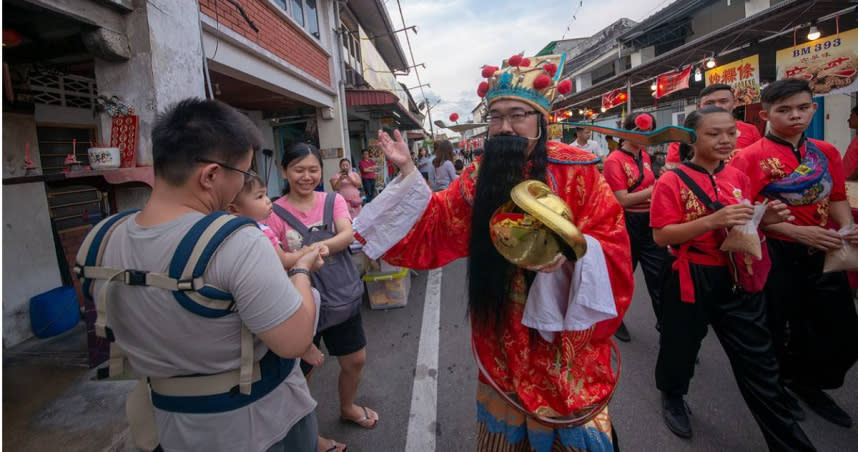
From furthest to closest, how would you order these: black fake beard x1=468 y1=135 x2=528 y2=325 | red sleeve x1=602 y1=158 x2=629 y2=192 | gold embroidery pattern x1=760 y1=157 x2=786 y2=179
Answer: red sleeve x1=602 y1=158 x2=629 y2=192, gold embroidery pattern x1=760 y1=157 x2=786 y2=179, black fake beard x1=468 y1=135 x2=528 y2=325

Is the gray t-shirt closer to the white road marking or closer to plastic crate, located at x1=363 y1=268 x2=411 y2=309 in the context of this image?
the white road marking

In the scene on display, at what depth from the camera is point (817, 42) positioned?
18.7 feet

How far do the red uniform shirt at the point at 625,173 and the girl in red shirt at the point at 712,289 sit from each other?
107 centimetres

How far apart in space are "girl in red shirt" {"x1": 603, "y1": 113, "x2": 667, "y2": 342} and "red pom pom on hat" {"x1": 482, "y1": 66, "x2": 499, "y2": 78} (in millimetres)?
2057

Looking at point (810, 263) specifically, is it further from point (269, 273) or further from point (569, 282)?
point (269, 273)

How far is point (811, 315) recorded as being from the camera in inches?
102

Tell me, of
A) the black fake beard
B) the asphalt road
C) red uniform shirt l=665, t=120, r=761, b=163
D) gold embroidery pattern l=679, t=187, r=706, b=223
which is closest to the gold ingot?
the black fake beard

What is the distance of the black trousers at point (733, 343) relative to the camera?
211 centimetres

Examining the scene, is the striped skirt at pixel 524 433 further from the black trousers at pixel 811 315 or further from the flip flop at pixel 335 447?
the black trousers at pixel 811 315

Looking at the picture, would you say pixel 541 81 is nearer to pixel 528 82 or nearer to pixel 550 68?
pixel 528 82

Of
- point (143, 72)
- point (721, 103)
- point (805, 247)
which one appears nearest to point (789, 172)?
point (805, 247)

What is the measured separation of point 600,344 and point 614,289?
9.8 inches

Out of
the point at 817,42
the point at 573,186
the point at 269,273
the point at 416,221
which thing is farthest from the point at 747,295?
the point at 817,42

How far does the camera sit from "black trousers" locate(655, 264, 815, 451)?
6.91 ft
